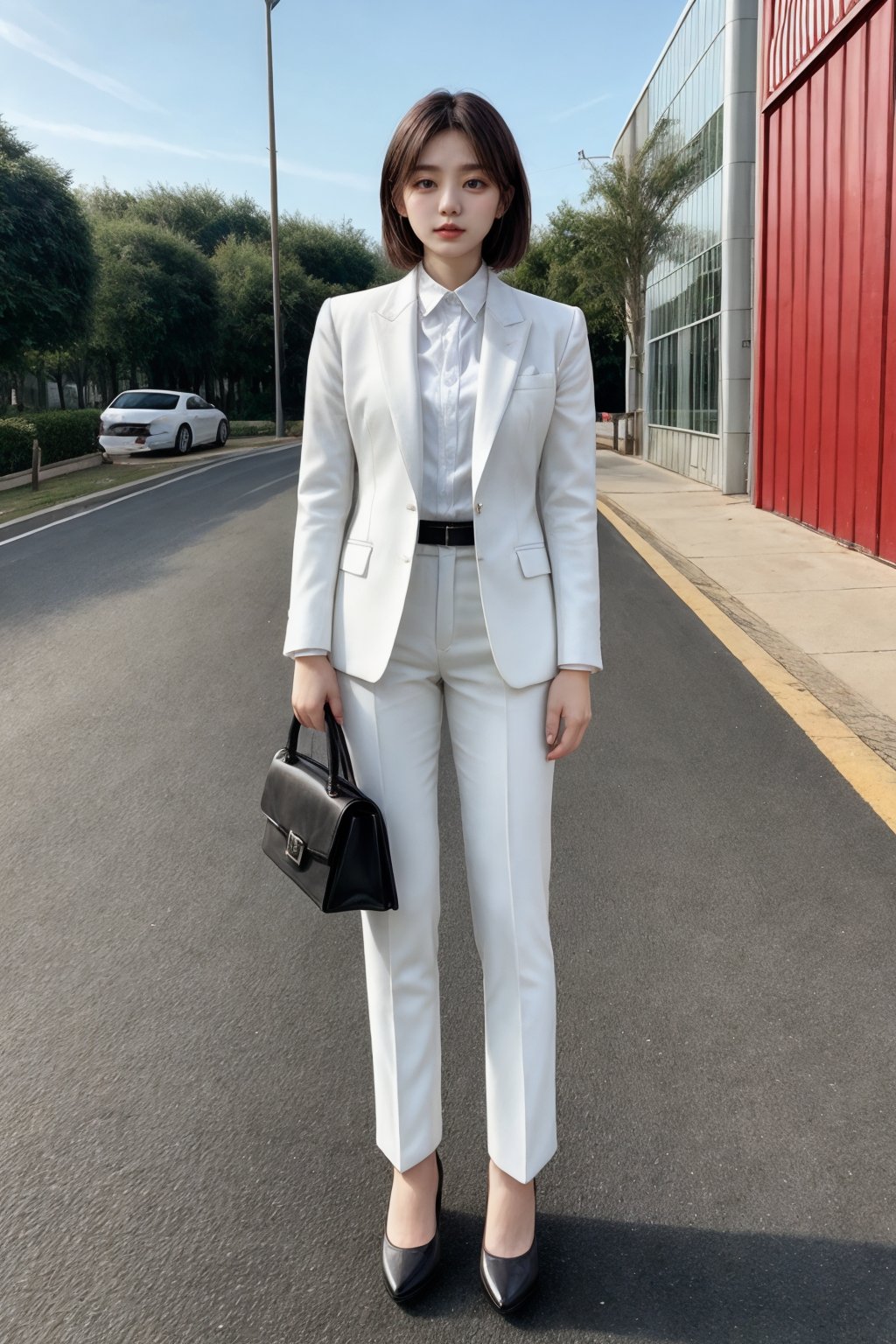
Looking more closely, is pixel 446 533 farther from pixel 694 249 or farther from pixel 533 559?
pixel 694 249

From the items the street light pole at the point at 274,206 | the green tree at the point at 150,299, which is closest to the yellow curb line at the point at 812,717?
the street light pole at the point at 274,206

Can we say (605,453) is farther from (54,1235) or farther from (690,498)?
(54,1235)

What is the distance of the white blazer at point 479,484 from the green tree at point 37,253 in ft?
77.2

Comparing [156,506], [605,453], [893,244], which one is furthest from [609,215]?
[893,244]

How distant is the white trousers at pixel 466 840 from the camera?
2.11 metres

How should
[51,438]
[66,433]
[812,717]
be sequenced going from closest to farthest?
[812,717] → [51,438] → [66,433]

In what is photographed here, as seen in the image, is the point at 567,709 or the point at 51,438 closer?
the point at 567,709

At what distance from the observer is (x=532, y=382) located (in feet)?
6.75

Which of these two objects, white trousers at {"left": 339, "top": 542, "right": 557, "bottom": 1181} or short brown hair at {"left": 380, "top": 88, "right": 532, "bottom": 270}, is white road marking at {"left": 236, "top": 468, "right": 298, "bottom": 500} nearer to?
short brown hair at {"left": 380, "top": 88, "right": 532, "bottom": 270}

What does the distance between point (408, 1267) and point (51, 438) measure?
2176 cm

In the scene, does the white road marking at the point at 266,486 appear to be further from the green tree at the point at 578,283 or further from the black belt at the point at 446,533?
the black belt at the point at 446,533

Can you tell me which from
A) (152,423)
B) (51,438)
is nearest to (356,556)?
(51,438)

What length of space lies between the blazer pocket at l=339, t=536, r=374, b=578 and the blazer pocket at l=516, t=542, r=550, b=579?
27 cm

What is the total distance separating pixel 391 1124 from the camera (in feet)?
7.24
